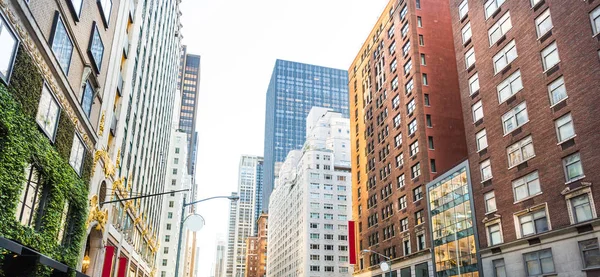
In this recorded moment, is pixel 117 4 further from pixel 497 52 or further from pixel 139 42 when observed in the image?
pixel 497 52

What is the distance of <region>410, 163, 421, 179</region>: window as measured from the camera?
6250cm

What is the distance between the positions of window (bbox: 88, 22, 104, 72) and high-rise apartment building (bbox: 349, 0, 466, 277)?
42749mm

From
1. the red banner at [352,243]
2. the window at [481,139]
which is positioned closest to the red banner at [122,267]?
the window at [481,139]

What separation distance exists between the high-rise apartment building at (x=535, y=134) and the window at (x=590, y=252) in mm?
70

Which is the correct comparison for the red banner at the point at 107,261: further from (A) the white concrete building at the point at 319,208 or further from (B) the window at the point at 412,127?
(A) the white concrete building at the point at 319,208

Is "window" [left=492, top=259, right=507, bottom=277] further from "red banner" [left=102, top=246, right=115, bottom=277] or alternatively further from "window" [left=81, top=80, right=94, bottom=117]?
"window" [left=81, top=80, right=94, bottom=117]

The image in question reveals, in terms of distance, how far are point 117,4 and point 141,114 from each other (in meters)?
Result: 18.5

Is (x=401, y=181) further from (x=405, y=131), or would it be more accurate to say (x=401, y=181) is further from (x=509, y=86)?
(x=509, y=86)

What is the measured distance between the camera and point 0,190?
16.1 metres

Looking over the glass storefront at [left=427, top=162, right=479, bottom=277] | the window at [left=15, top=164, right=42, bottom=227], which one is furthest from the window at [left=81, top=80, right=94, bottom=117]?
the glass storefront at [left=427, top=162, right=479, bottom=277]

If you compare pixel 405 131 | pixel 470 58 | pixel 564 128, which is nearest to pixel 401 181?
pixel 405 131

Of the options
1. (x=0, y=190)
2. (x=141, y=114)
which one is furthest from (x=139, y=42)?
(x=0, y=190)

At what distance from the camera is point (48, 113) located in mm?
21000

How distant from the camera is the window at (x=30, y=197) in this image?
19281 mm
